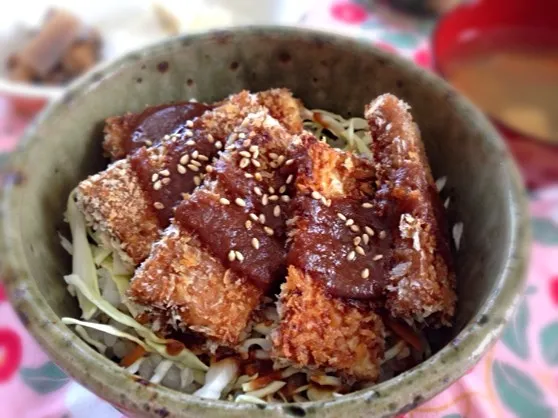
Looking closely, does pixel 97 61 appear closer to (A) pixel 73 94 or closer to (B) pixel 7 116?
(B) pixel 7 116

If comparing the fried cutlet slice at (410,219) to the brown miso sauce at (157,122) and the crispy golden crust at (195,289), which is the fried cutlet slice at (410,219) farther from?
the brown miso sauce at (157,122)

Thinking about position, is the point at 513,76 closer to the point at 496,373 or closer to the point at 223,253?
the point at 496,373

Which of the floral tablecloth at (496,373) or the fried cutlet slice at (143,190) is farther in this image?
the floral tablecloth at (496,373)

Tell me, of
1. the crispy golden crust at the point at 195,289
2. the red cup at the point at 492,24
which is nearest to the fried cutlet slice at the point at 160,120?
the crispy golden crust at the point at 195,289

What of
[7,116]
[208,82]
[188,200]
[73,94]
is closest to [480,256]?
[188,200]

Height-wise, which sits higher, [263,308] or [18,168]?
[18,168]

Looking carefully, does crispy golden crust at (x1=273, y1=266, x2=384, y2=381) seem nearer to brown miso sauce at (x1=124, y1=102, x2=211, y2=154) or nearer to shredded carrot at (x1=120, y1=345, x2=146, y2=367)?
shredded carrot at (x1=120, y1=345, x2=146, y2=367)

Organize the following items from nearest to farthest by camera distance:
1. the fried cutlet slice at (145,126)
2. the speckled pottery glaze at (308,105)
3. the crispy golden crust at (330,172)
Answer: the speckled pottery glaze at (308,105)
the crispy golden crust at (330,172)
the fried cutlet slice at (145,126)
